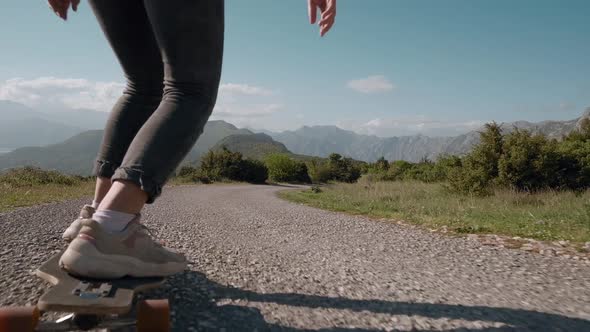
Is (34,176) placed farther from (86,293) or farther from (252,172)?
(252,172)

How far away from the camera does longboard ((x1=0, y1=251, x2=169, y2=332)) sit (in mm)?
755

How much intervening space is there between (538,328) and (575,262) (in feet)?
5.12

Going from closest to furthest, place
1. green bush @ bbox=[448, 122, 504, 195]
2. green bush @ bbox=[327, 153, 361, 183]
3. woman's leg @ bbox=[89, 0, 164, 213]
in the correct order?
1. woman's leg @ bbox=[89, 0, 164, 213]
2. green bush @ bbox=[448, 122, 504, 195]
3. green bush @ bbox=[327, 153, 361, 183]

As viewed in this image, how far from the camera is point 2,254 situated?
5.67 ft

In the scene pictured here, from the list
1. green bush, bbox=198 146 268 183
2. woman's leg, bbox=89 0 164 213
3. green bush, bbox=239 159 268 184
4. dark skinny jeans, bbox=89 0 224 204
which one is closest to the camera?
dark skinny jeans, bbox=89 0 224 204

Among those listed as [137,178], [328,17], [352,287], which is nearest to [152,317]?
[137,178]

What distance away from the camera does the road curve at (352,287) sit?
46.4 inches

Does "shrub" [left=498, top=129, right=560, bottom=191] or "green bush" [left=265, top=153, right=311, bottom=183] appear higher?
"shrub" [left=498, top=129, right=560, bottom=191]

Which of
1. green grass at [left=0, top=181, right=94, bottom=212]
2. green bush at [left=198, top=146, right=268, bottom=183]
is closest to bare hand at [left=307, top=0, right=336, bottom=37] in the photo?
green grass at [left=0, top=181, right=94, bottom=212]

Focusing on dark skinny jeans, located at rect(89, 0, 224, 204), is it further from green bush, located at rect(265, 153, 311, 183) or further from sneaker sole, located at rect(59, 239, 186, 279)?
green bush, located at rect(265, 153, 311, 183)

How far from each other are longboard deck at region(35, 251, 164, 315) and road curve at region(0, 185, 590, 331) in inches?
9.9

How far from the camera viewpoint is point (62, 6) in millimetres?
1569

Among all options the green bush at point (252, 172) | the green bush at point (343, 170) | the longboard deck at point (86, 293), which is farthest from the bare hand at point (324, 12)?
the green bush at point (343, 170)

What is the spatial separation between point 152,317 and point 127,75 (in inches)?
43.3
